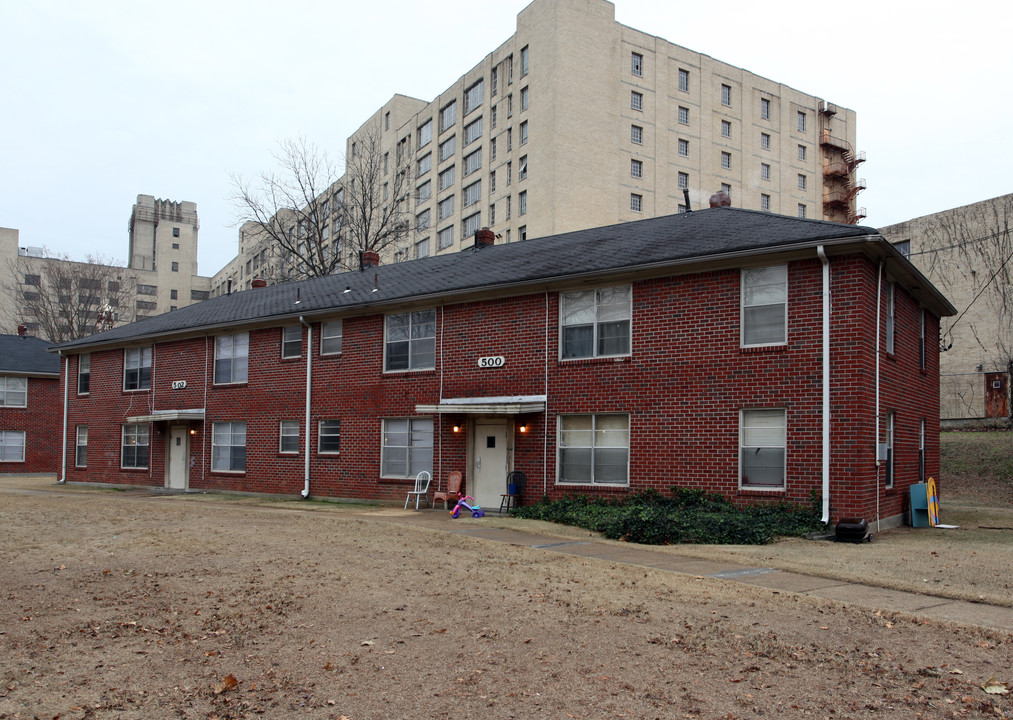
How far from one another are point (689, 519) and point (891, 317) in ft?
20.0

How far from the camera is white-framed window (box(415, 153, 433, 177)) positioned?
67.6 meters

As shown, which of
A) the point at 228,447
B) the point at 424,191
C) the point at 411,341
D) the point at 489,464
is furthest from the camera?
the point at 424,191

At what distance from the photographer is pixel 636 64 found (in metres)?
54.8

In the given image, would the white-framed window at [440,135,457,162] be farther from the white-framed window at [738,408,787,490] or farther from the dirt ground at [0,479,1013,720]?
the dirt ground at [0,479,1013,720]

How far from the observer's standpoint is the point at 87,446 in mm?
29156

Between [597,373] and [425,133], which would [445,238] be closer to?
[425,133]

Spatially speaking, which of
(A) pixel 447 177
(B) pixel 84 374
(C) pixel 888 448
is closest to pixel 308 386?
(B) pixel 84 374

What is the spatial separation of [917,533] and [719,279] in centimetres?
574

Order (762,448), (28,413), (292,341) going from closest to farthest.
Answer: (762,448)
(292,341)
(28,413)

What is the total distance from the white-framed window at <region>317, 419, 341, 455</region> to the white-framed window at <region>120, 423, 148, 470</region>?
346 inches

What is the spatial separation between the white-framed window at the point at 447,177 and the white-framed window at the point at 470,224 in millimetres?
4325

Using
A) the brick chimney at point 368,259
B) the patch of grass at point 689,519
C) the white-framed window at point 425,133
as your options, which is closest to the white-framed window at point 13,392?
the brick chimney at point 368,259

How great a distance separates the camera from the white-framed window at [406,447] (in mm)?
19328

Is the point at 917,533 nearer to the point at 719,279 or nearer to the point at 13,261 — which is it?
the point at 719,279
